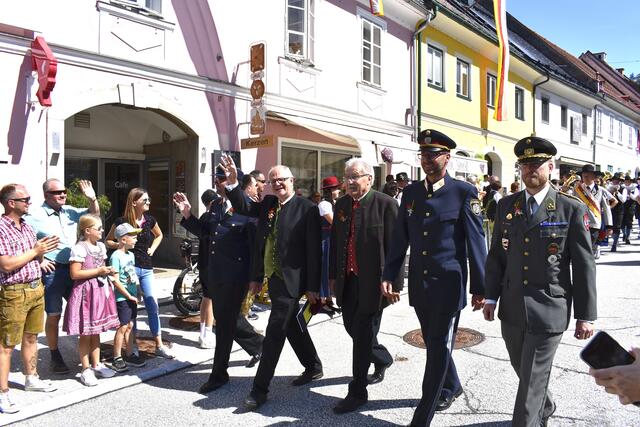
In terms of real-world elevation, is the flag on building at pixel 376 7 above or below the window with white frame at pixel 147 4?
above

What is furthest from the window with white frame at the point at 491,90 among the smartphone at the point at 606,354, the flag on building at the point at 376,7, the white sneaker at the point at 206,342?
the smartphone at the point at 606,354

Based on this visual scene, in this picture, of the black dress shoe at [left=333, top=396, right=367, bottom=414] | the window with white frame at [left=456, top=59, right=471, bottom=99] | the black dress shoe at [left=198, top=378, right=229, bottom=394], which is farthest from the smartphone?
the window with white frame at [left=456, top=59, right=471, bottom=99]

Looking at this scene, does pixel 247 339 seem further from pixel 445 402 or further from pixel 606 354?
pixel 606 354

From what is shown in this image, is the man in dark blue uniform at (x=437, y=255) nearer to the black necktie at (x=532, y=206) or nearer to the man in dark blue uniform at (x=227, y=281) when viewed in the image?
the black necktie at (x=532, y=206)

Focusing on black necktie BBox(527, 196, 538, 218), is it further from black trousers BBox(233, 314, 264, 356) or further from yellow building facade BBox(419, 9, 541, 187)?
yellow building facade BBox(419, 9, 541, 187)

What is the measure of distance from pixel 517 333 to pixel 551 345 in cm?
21

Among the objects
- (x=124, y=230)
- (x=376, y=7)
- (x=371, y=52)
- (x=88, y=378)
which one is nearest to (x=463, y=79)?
(x=371, y=52)

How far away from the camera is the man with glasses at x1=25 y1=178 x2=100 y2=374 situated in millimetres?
4953

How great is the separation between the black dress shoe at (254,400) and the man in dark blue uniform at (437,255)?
1.23m

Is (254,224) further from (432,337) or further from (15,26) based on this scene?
(15,26)

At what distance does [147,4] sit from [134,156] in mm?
3448

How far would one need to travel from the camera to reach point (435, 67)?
55.8 feet

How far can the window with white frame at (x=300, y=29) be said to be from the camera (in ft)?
38.3

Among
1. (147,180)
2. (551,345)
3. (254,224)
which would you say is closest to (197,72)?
(147,180)
